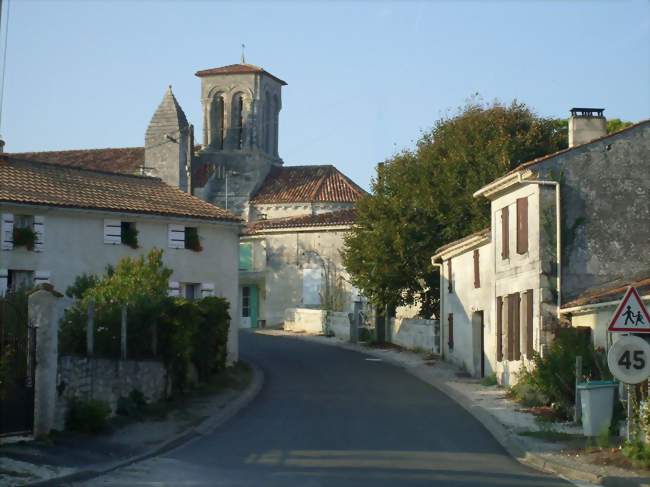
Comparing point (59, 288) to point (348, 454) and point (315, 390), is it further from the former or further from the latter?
point (348, 454)

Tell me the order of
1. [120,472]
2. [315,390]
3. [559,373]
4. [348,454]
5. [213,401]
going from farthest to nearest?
[315,390], [213,401], [559,373], [348,454], [120,472]

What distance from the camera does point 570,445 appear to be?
65.6ft

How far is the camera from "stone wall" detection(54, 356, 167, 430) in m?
20.4

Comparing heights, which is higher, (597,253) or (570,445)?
(597,253)

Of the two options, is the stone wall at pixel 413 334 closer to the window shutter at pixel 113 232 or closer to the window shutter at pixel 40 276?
the window shutter at pixel 113 232

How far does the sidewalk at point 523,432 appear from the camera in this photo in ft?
55.0

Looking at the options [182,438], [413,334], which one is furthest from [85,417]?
[413,334]

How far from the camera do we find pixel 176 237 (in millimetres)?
37812

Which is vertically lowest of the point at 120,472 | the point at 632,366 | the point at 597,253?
the point at 120,472

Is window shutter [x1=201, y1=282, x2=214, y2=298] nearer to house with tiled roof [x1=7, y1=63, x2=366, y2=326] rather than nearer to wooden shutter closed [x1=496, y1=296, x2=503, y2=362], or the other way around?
wooden shutter closed [x1=496, y1=296, x2=503, y2=362]

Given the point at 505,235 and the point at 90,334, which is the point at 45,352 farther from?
the point at 505,235

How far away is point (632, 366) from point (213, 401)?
1305 centimetres

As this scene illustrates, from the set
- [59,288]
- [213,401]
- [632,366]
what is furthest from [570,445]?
[59,288]

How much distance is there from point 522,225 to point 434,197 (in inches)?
640
